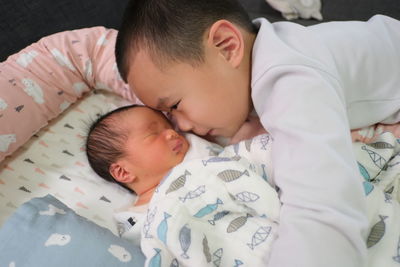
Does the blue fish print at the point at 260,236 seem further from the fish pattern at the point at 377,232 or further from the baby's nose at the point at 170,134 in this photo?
the baby's nose at the point at 170,134

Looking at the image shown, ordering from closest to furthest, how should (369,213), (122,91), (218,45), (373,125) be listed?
(369,213), (218,45), (373,125), (122,91)

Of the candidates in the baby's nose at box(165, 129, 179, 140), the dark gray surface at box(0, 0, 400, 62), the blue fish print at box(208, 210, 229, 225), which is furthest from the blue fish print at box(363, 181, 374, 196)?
the dark gray surface at box(0, 0, 400, 62)

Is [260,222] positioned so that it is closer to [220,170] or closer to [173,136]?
[220,170]

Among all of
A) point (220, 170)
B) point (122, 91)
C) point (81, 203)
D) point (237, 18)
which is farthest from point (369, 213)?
point (122, 91)

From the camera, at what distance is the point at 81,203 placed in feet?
3.68

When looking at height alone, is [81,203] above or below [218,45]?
below

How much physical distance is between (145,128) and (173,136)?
3.2 inches

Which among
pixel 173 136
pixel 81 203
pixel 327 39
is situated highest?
pixel 327 39

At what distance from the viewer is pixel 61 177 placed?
1186 mm

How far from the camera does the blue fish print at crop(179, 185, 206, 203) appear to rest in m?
0.93

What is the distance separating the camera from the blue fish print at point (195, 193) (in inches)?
36.5

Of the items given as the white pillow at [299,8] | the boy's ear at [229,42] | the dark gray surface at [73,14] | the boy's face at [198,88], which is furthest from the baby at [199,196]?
the white pillow at [299,8]

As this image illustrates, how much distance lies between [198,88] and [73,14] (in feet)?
2.79

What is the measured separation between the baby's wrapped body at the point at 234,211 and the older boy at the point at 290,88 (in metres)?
0.07
